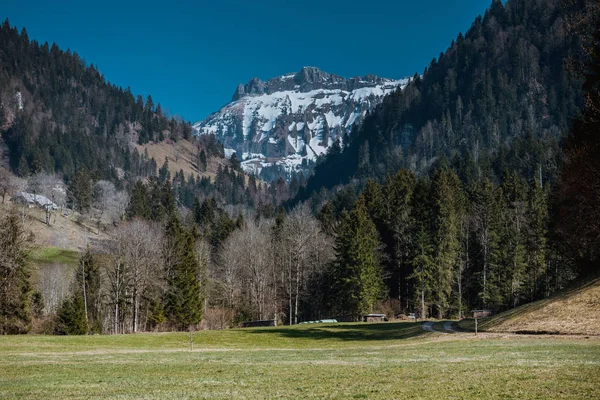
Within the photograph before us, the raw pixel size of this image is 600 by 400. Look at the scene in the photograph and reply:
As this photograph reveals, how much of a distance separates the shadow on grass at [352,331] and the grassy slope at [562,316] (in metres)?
8.02

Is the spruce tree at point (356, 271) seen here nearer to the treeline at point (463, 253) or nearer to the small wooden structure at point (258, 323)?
the treeline at point (463, 253)

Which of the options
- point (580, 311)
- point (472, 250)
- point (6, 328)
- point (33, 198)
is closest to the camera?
point (580, 311)

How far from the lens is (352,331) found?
2056 inches

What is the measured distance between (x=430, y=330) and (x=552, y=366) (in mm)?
28522

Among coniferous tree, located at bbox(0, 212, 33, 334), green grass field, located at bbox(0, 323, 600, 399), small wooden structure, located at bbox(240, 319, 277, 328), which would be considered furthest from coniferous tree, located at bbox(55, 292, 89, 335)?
green grass field, located at bbox(0, 323, 600, 399)

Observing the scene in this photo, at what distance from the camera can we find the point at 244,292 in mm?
84500

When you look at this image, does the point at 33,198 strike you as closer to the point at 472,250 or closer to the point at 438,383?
the point at 472,250

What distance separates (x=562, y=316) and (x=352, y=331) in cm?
2098

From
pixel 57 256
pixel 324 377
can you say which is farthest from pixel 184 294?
pixel 57 256

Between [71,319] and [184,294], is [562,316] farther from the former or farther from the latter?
[71,319]

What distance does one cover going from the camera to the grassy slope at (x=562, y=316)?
34156 millimetres

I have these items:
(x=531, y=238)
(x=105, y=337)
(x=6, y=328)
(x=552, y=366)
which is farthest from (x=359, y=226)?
(x=552, y=366)

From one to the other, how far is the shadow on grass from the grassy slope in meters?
8.02

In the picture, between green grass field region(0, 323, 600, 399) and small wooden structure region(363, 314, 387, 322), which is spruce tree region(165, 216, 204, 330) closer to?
small wooden structure region(363, 314, 387, 322)
